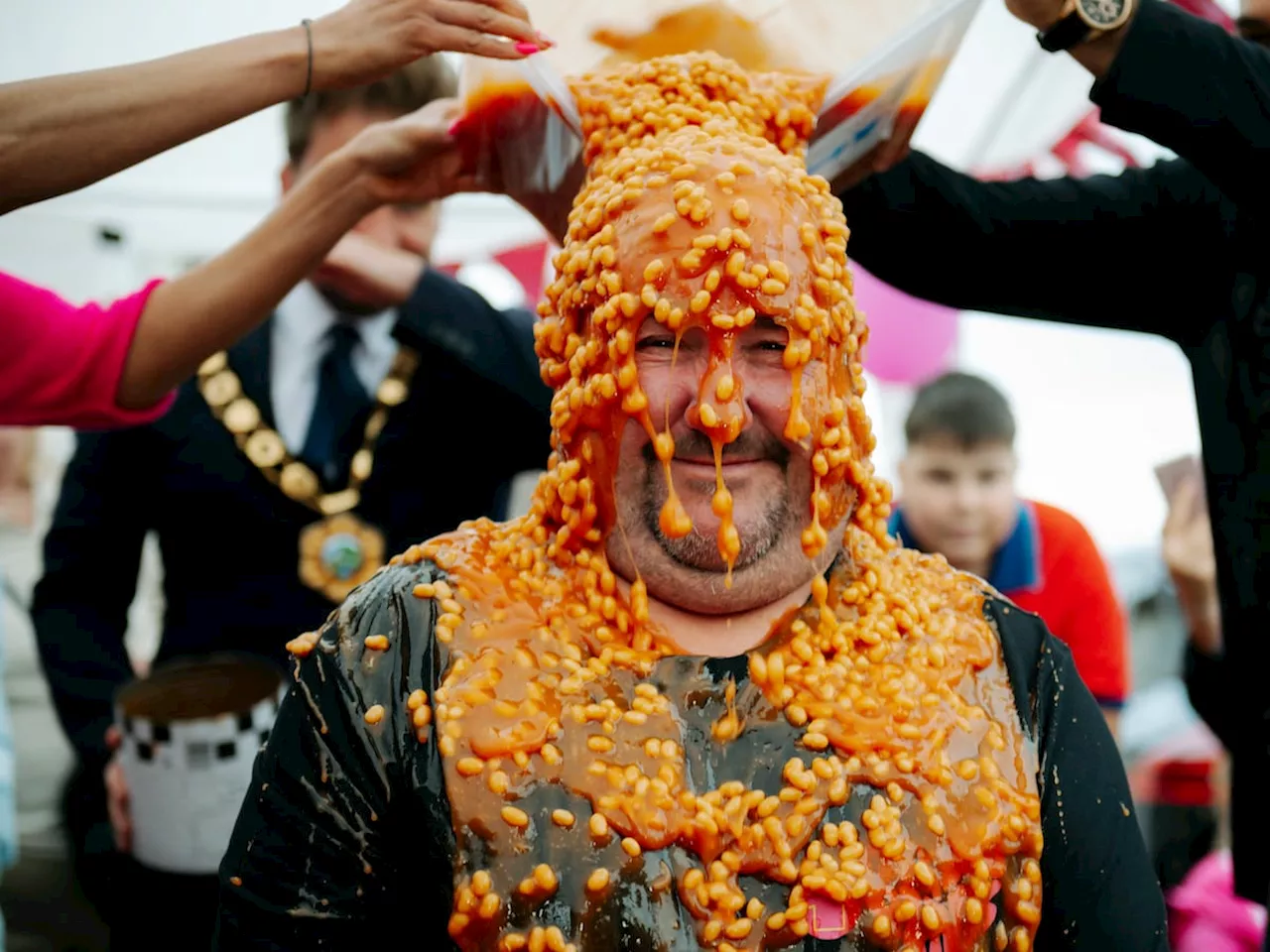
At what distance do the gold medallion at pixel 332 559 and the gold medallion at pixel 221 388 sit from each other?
39cm

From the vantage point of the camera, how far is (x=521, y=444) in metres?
2.87

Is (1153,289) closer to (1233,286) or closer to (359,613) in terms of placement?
(1233,286)

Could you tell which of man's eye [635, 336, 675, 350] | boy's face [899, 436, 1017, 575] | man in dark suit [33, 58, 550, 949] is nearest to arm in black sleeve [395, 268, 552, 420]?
man in dark suit [33, 58, 550, 949]

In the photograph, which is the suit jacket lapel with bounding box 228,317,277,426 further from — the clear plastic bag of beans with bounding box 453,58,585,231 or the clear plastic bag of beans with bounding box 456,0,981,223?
the clear plastic bag of beans with bounding box 456,0,981,223

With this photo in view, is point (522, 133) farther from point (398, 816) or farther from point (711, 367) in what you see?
point (398, 816)

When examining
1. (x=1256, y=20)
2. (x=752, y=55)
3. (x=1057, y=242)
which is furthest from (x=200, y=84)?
(x=1256, y=20)

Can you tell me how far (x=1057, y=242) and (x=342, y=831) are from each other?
1983 mm

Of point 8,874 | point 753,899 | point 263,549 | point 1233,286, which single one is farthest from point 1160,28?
point 8,874

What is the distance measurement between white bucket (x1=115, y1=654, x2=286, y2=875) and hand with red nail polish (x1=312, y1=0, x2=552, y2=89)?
1.20 meters

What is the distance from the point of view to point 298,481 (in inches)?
105

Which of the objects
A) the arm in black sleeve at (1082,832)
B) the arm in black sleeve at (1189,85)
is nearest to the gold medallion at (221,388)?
the arm in black sleeve at (1082,832)

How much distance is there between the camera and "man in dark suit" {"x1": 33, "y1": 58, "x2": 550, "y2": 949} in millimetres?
2664

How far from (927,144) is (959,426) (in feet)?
5.12

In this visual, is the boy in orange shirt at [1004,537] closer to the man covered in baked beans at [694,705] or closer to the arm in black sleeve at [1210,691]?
the arm in black sleeve at [1210,691]
